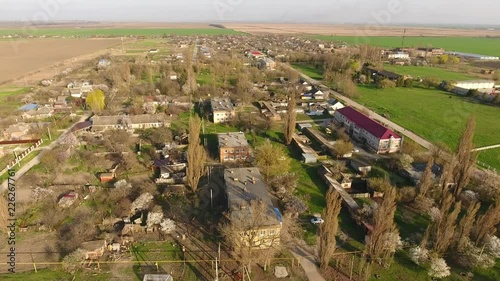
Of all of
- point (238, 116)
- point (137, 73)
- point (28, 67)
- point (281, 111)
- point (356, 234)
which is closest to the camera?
point (356, 234)

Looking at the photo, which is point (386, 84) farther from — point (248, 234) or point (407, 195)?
point (248, 234)

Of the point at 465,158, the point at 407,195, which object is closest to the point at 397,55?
the point at 465,158

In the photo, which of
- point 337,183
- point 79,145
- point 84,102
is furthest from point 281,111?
point 84,102

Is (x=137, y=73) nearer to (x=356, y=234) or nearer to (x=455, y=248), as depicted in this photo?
(x=356, y=234)

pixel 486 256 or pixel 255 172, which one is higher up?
pixel 255 172

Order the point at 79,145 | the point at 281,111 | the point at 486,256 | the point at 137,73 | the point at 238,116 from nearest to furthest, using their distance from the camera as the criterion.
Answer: the point at 486,256 → the point at 79,145 → the point at 238,116 → the point at 281,111 → the point at 137,73

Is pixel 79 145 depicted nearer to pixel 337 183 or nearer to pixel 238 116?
pixel 238 116

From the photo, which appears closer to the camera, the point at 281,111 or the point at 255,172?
the point at 255,172
